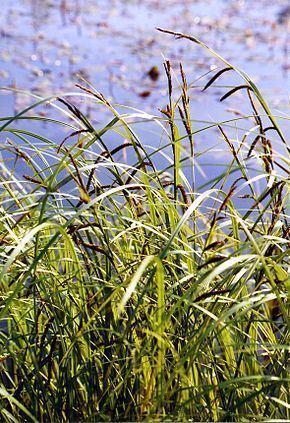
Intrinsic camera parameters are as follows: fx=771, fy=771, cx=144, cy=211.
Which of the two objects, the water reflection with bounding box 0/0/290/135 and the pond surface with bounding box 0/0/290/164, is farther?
the water reflection with bounding box 0/0/290/135

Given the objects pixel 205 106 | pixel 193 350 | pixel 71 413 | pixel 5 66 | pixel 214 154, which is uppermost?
pixel 5 66

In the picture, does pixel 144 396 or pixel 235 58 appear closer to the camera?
pixel 144 396

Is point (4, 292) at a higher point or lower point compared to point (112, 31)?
lower

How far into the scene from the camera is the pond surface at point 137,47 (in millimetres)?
A: 6008

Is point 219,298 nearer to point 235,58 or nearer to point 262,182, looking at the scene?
point 262,182

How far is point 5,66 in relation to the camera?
6441 mm

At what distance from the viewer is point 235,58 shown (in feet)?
22.7

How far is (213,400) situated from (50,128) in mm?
3820

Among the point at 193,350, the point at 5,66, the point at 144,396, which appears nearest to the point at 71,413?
the point at 144,396

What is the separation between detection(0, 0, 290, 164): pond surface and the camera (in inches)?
237

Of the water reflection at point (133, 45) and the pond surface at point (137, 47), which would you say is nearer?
the pond surface at point (137, 47)

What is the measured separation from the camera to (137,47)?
721 centimetres

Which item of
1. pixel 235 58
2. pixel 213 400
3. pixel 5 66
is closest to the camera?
pixel 213 400

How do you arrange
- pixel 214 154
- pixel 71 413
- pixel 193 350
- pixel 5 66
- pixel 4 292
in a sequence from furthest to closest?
pixel 5 66
pixel 214 154
pixel 4 292
pixel 71 413
pixel 193 350
